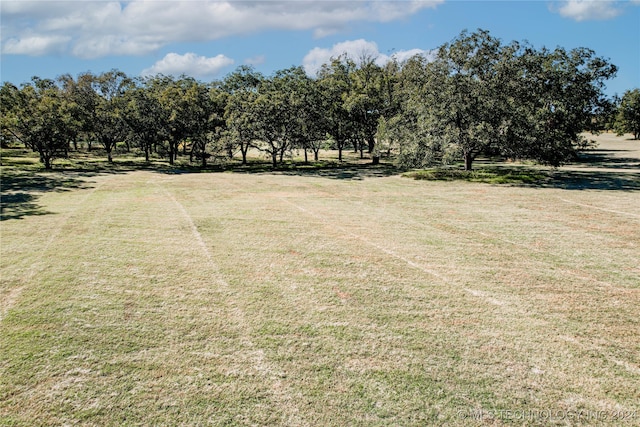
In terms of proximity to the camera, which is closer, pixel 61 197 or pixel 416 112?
pixel 61 197

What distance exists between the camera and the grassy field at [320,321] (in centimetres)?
573

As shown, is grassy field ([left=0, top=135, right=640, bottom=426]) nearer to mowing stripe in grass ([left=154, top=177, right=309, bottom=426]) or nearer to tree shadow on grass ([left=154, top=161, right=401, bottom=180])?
mowing stripe in grass ([left=154, top=177, right=309, bottom=426])

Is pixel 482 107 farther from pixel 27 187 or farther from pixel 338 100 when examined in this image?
pixel 27 187

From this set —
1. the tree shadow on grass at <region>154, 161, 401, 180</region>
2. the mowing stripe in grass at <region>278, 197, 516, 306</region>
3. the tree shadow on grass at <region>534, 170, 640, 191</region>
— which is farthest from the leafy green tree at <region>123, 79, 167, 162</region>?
the tree shadow on grass at <region>534, 170, 640, 191</region>

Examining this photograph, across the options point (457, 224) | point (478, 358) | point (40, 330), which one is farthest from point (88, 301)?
point (457, 224)

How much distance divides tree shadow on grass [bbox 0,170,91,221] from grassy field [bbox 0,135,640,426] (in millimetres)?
2139

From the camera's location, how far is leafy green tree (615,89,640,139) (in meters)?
75.1

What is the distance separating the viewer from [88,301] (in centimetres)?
899

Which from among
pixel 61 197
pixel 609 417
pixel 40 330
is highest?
pixel 61 197

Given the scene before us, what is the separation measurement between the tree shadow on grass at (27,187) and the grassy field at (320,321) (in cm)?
214

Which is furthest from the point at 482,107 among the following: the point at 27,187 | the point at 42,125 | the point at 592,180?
the point at 42,125

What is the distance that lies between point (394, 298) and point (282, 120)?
3471 centimetres

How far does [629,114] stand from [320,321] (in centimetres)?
9436

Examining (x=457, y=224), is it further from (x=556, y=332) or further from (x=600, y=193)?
(x=600, y=193)
